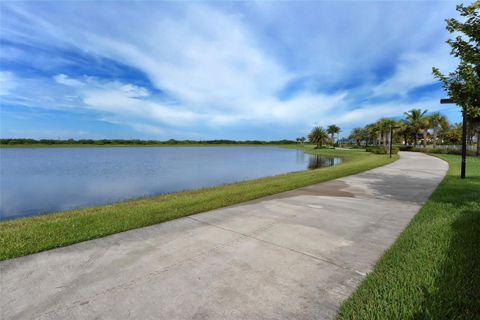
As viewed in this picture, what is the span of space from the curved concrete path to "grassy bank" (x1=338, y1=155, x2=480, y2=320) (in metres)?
0.20

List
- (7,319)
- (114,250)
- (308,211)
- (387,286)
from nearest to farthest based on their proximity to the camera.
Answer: (7,319)
(387,286)
(114,250)
(308,211)

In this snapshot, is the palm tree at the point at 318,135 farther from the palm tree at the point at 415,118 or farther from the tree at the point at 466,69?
the tree at the point at 466,69

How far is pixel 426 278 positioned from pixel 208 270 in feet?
8.30

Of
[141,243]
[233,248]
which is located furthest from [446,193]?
[141,243]

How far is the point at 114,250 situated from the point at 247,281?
85.3 inches

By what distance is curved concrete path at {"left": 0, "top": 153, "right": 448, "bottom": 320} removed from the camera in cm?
234

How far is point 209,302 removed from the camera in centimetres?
241

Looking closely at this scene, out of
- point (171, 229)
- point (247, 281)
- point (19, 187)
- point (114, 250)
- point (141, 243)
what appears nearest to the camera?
point (247, 281)

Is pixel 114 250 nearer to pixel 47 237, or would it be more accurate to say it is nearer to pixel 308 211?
pixel 47 237

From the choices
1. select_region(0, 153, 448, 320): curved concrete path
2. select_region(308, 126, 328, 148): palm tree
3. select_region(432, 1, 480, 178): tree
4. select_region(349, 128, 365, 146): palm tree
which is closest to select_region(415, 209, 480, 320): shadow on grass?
select_region(0, 153, 448, 320): curved concrete path

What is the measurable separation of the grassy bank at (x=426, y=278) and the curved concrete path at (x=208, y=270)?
20cm

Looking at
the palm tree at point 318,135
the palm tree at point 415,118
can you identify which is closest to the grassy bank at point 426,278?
the palm tree at point 415,118

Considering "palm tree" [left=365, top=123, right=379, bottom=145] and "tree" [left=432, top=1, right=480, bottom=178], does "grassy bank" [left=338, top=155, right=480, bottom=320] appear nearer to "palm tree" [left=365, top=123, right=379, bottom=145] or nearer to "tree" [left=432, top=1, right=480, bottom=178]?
"tree" [left=432, top=1, right=480, bottom=178]

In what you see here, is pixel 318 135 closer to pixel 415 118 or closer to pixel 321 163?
pixel 415 118
